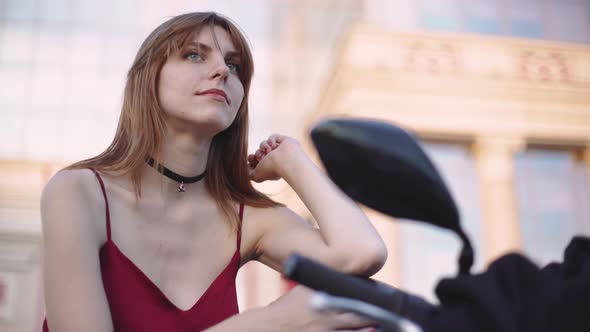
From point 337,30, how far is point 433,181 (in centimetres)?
1136

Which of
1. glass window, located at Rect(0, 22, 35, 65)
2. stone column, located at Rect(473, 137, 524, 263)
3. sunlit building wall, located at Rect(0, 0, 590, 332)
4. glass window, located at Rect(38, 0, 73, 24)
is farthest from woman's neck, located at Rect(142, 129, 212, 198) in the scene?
glass window, located at Rect(38, 0, 73, 24)

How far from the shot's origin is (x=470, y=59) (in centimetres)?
864

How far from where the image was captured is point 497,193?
8758 mm

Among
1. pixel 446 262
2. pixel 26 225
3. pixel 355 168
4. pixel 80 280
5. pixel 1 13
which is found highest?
pixel 355 168

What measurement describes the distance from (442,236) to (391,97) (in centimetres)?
249

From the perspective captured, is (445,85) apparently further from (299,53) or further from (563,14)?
(299,53)

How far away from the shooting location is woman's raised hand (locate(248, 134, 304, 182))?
1.25 metres

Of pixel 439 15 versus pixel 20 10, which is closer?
pixel 439 15

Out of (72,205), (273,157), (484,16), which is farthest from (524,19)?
(72,205)

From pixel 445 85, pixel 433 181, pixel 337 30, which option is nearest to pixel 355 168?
pixel 433 181

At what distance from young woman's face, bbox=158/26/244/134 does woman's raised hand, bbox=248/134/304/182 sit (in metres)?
0.12

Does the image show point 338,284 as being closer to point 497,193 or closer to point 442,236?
point 497,193

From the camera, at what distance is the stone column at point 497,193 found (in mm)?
8648

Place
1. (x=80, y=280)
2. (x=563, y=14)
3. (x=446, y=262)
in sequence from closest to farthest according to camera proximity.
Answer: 1. (x=80, y=280)
2. (x=446, y=262)
3. (x=563, y=14)
